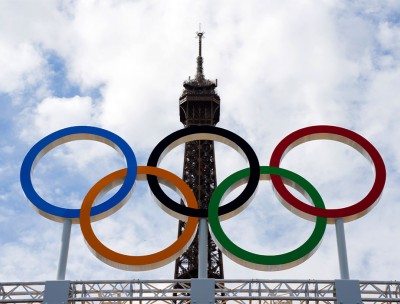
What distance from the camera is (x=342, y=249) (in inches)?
762

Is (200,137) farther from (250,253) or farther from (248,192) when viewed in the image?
(250,253)

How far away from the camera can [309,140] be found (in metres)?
21.6

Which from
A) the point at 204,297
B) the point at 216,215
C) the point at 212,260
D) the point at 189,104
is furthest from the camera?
the point at 189,104

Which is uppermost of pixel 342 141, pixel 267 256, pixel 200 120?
pixel 200 120

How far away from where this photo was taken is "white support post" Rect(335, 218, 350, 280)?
18859mm

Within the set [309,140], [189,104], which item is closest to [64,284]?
[309,140]

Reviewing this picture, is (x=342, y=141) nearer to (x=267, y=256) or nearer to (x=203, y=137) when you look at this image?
(x=203, y=137)

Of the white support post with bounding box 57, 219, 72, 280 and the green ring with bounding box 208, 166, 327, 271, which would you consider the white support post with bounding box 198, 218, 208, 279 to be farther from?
the white support post with bounding box 57, 219, 72, 280

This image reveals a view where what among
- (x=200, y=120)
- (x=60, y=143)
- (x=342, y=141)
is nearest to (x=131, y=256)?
(x=60, y=143)

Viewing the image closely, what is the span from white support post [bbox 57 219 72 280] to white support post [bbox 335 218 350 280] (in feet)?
27.6

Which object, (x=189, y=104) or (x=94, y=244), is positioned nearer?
(x=94, y=244)

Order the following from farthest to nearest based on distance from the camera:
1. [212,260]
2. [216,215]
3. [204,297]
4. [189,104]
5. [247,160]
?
1. [189,104]
2. [212,260]
3. [247,160]
4. [216,215]
5. [204,297]

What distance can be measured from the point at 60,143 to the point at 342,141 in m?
9.69

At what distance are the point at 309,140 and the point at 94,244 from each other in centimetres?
813
